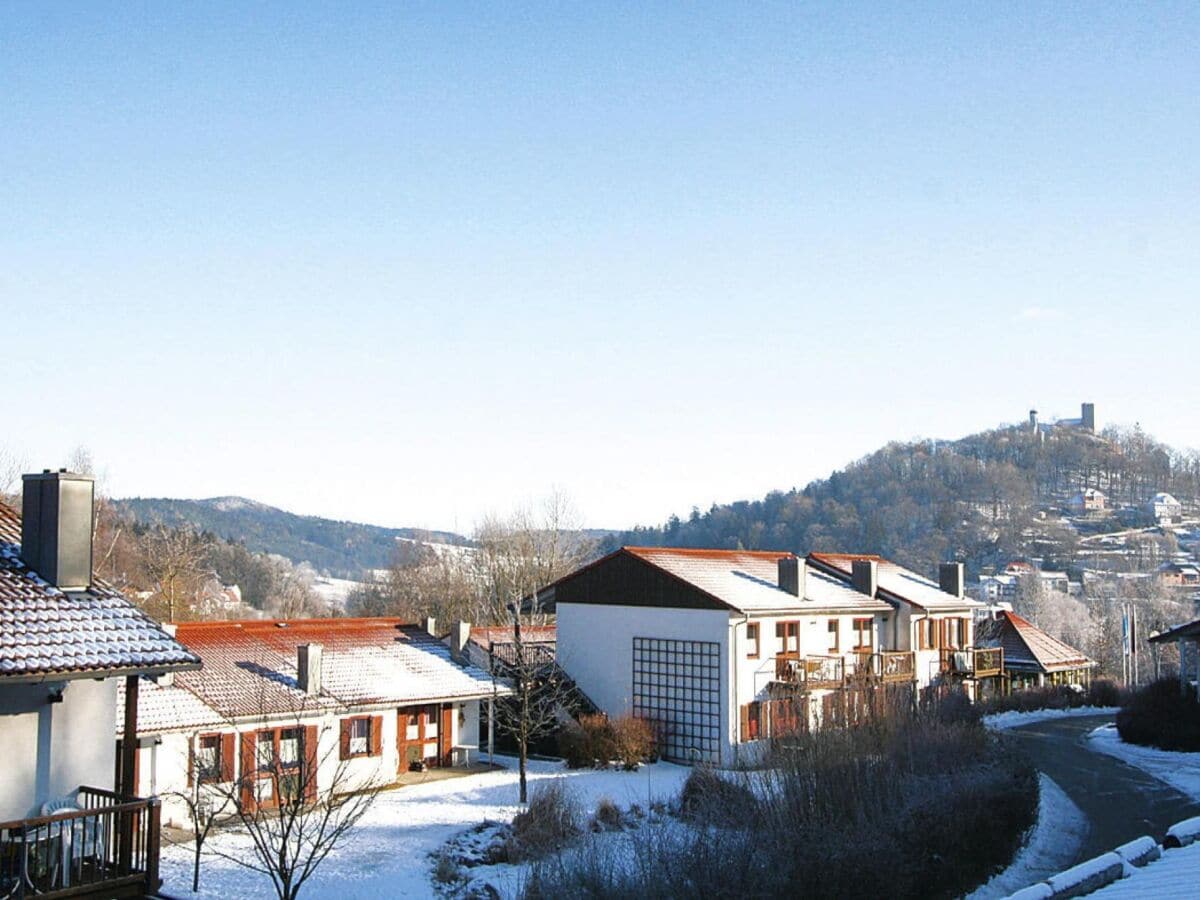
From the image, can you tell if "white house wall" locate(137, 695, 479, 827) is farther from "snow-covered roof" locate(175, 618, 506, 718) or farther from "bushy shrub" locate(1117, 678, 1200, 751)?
"bushy shrub" locate(1117, 678, 1200, 751)

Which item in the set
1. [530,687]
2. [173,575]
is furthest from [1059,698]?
[173,575]

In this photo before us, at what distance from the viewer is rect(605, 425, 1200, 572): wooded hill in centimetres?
12656

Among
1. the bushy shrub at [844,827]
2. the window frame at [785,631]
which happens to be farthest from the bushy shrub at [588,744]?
the bushy shrub at [844,827]

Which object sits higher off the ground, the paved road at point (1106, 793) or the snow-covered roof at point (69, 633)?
the snow-covered roof at point (69, 633)

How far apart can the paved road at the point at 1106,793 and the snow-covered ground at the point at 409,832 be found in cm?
975

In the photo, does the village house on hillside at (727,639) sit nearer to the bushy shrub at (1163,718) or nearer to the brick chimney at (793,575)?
the brick chimney at (793,575)

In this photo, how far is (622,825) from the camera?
2514cm

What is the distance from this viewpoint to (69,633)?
14.0m

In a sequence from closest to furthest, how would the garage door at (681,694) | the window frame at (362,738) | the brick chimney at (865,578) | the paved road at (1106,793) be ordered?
the paved road at (1106,793) < the window frame at (362,738) < the garage door at (681,694) < the brick chimney at (865,578)

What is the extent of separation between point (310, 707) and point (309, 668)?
1260mm

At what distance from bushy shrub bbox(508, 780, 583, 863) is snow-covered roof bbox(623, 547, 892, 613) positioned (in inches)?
445

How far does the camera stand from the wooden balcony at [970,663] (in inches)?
1740

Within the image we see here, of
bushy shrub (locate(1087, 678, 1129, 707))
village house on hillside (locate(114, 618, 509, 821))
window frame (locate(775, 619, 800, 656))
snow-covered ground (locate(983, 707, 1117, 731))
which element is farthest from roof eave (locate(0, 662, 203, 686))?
bushy shrub (locate(1087, 678, 1129, 707))

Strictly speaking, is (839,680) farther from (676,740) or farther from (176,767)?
(176,767)
